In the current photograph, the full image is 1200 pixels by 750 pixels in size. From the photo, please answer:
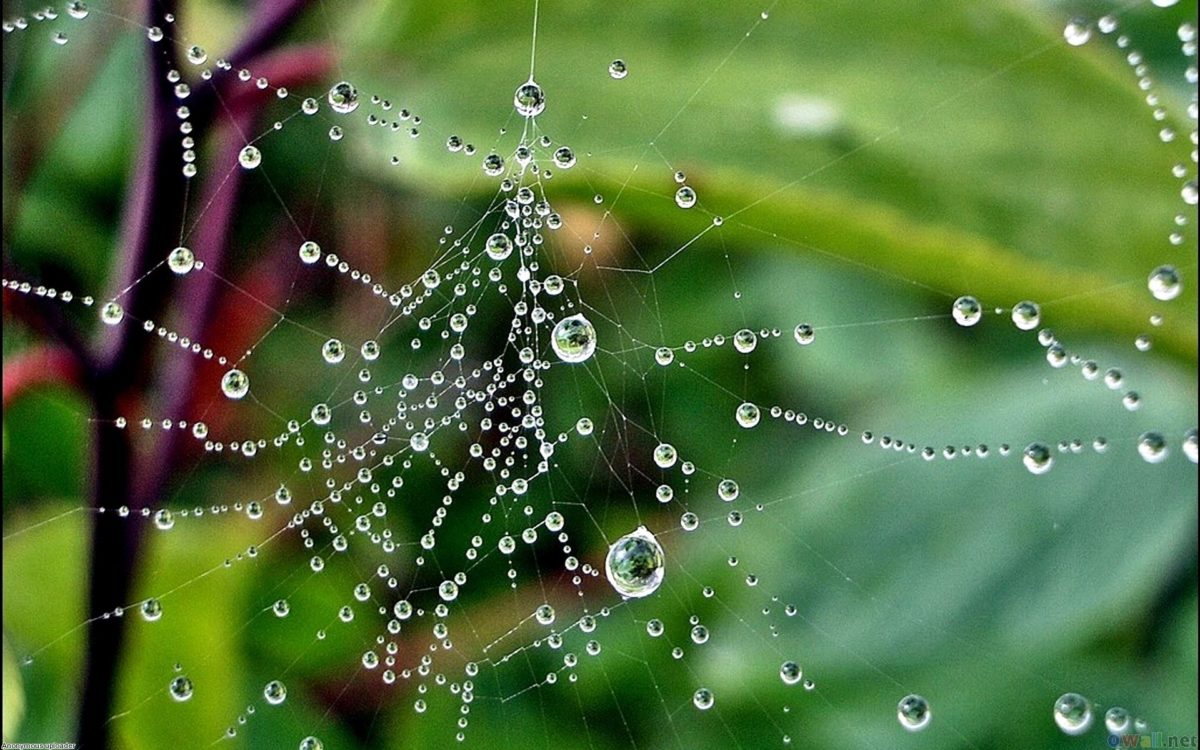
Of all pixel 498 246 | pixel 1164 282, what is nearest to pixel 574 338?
pixel 498 246

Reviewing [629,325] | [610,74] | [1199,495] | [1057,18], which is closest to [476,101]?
[610,74]

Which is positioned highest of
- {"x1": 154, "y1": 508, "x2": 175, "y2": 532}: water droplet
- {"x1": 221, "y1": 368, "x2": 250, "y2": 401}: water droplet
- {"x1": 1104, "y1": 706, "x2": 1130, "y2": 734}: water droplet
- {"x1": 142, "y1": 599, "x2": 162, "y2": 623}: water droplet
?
{"x1": 221, "y1": 368, "x2": 250, "y2": 401}: water droplet

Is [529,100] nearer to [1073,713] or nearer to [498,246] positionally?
[498,246]

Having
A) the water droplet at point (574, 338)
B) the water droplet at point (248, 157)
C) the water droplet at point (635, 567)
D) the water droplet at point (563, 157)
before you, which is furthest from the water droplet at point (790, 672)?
the water droplet at point (248, 157)

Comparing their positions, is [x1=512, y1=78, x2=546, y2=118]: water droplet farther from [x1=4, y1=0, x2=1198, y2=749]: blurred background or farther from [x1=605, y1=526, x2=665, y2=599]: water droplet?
[x1=605, y1=526, x2=665, y2=599]: water droplet

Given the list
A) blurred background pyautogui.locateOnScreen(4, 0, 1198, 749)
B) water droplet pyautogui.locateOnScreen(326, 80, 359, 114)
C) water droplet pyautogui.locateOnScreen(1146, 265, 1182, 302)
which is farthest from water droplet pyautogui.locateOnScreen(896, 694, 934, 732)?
water droplet pyautogui.locateOnScreen(326, 80, 359, 114)

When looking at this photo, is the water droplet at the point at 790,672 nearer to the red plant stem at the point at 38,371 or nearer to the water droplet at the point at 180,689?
the water droplet at the point at 180,689

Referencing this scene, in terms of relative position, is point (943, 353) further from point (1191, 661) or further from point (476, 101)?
point (476, 101)
